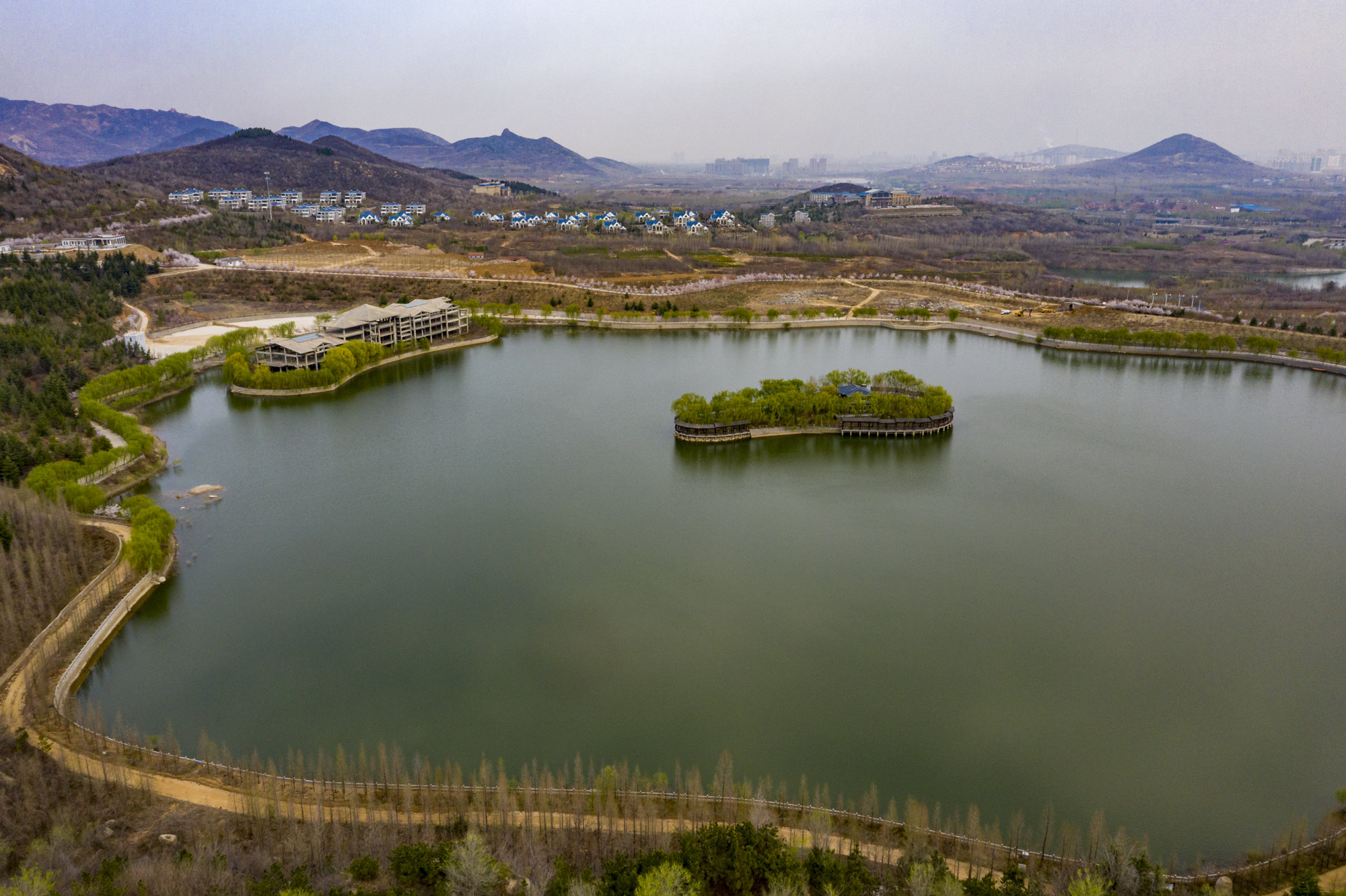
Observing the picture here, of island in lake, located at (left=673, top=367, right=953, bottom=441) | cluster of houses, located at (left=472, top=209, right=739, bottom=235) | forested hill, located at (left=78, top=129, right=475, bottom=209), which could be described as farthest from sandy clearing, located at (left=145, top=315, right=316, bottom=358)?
forested hill, located at (left=78, top=129, right=475, bottom=209)

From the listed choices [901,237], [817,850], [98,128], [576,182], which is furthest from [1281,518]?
[98,128]

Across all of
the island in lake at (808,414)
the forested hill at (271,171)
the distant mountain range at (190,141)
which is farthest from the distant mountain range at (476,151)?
the island in lake at (808,414)

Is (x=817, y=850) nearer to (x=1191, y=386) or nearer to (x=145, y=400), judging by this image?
(x=145, y=400)

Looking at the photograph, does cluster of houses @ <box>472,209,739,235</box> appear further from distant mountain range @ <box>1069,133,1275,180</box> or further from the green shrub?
distant mountain range @ <box>1069,133,1275,180</box>

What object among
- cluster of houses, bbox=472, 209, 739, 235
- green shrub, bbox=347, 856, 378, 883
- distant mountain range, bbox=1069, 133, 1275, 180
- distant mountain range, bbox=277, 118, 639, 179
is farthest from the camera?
distant mountain range, bbox=277, 118, 639, 179

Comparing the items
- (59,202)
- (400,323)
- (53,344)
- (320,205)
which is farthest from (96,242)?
(320,205)

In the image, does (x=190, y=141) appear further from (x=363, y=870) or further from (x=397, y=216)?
(x=363, y=870)
